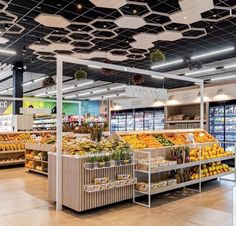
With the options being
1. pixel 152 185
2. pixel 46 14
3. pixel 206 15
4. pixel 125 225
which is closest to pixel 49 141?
pixel 46 14

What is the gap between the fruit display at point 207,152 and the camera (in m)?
6.37

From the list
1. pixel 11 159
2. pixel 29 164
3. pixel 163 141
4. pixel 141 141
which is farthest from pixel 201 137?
pixel 11 159

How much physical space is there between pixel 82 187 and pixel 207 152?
3.62 meters

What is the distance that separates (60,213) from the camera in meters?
4.73

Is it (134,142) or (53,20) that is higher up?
(53,20)

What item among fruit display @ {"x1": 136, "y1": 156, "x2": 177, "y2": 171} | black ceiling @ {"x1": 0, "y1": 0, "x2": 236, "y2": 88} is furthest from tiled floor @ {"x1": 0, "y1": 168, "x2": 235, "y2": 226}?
black ceiling @ {"x1": 0, "y1": 0, "x2": 236, "y2": 88}

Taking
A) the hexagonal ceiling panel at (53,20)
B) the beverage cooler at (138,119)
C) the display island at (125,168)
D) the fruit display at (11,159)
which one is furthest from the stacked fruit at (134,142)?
the fruit display at (11,159)

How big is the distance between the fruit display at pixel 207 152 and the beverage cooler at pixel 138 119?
4304 mm

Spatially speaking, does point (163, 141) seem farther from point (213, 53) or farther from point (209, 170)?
point (213, 53)

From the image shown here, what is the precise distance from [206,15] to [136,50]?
3.69m

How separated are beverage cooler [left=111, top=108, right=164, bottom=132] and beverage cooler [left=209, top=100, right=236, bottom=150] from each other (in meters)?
2.20

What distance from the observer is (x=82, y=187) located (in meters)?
4.59

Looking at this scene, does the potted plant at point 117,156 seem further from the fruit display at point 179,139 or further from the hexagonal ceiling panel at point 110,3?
the hexagonal ceiling panel at point 110,3

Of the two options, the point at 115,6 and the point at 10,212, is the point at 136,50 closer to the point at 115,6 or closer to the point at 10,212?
the point at 115,6
